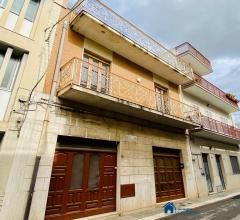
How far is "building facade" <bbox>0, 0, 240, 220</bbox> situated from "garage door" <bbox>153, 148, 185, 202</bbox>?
0.05m

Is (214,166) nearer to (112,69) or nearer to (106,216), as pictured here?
(106,216)

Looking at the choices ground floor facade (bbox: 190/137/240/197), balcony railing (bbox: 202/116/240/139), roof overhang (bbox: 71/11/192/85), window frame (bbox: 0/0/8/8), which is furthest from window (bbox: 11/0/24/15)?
balcony railing (bbox: 202/116/240/139)

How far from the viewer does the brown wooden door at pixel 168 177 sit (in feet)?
27.3

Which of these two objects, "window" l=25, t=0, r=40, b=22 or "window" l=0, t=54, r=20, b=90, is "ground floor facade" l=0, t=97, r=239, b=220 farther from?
"window" l=25, t=0, r=40, b=22

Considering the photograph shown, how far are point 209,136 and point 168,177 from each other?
17.9 feet

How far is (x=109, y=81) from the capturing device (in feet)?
24.7

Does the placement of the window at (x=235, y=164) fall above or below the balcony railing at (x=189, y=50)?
below

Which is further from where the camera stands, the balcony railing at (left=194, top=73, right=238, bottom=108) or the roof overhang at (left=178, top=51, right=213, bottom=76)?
the roof overhang at (left=178, top=51, right=213, bottom=76)

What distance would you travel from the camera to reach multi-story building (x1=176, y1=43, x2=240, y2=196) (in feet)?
36.3

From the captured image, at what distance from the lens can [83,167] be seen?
6148mm

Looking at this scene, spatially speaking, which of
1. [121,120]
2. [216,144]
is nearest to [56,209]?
[121,120]

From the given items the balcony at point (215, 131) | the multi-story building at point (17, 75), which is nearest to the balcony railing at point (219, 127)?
the balcony at point (215, 131)

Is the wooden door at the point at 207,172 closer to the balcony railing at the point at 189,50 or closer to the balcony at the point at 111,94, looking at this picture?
the balcony at the point at 111,94

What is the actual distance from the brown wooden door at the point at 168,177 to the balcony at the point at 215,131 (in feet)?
Result: 9.24
